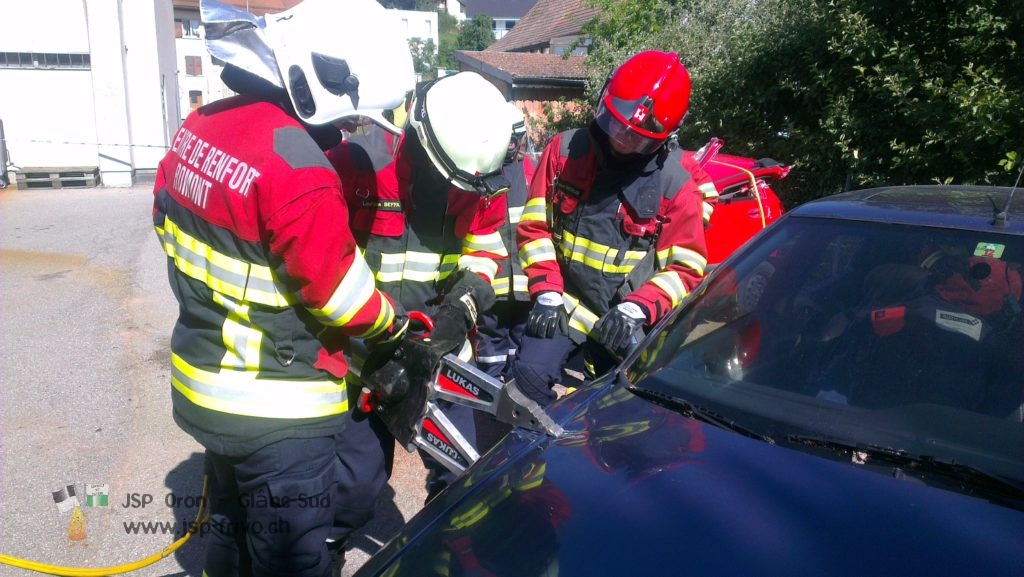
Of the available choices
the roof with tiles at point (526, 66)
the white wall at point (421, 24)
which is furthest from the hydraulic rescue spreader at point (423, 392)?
the white wall at point (421, 24)

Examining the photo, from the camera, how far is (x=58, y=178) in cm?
1438

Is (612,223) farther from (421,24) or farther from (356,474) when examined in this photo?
(421,24)

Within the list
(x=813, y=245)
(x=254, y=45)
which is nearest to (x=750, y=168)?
(x=813, y=245)

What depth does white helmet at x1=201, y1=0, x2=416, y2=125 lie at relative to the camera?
207 centimetres

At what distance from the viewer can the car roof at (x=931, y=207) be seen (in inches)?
86.7

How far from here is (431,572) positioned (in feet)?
5.32

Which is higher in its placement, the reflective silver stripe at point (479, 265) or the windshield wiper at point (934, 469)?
the reflective silver stripe at point (479, 265)

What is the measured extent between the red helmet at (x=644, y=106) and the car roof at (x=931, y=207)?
2.50 ft

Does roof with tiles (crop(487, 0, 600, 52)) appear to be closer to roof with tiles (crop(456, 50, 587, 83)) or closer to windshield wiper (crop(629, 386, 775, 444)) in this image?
roof with tiles (crop(456, 50, 587, 83))

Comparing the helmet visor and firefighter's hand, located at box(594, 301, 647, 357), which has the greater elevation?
the helmet visor

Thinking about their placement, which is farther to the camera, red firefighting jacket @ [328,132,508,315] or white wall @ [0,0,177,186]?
white wall @ [0,0,177,186]

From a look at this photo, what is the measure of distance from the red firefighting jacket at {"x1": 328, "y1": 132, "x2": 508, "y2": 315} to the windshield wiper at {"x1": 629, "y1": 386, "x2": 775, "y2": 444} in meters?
0.96

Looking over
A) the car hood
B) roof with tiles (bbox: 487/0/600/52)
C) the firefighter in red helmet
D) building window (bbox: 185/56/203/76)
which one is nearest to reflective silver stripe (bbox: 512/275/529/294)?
the firefighter in red helmet

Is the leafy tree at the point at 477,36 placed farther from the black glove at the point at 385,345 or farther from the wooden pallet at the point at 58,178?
the black glove at the point at 385,345
